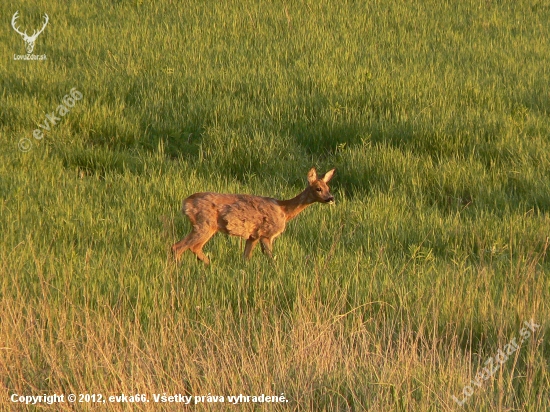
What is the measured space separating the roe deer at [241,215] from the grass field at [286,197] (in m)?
0.22

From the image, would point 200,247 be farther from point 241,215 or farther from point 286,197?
point 286,197

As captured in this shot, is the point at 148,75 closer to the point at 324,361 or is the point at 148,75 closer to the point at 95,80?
the point at 95,80

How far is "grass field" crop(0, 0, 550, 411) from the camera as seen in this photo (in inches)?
209

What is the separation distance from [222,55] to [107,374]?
1013 centimetres

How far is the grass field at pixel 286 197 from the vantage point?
5.30 m

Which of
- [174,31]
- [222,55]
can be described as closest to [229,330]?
[222,55]
